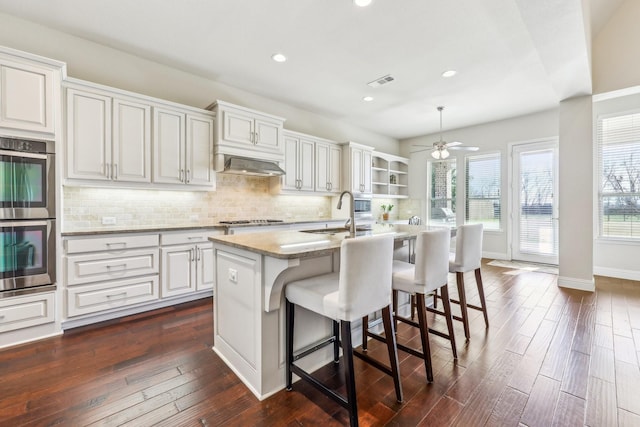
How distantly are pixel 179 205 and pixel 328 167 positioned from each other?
2699 mm

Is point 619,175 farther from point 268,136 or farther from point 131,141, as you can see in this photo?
point 131,141

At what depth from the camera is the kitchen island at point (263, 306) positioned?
1.67m

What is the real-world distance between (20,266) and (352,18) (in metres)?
3.69

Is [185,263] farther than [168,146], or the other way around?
[168,146]

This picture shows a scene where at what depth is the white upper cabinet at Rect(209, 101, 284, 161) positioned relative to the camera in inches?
146

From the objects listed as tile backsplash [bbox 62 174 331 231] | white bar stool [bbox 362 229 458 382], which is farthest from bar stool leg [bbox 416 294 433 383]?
tile backsplash [bbox 62 174 331 231]

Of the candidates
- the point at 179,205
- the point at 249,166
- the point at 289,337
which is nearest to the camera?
the point at 289,337

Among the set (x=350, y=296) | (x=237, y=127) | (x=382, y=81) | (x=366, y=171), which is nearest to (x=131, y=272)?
(x=237, y=127)

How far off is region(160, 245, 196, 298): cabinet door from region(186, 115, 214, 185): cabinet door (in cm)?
90

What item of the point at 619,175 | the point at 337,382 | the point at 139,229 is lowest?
the point at 337,382

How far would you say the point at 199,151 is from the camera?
3.64 metres

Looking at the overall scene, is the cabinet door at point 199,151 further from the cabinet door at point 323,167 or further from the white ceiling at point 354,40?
the cabinet door at point 323,167

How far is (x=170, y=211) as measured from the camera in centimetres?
366

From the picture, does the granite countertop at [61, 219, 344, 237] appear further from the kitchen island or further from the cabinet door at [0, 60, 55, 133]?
the kitchen island
